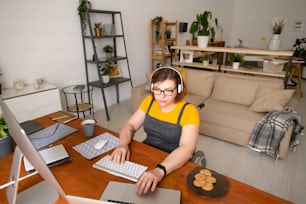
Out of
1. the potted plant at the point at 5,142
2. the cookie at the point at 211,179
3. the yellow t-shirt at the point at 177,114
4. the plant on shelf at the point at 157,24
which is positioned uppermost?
the plant on shelf at the point at 157,24

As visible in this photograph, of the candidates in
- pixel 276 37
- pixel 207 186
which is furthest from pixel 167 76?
pixel 276 37

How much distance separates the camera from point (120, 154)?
3.55ft

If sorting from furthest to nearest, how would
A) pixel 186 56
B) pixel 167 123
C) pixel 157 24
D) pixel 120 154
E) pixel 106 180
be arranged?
pixel 157 24
pixel 186 56
pixel 167 123
pixel 120 154
pixel 106 180

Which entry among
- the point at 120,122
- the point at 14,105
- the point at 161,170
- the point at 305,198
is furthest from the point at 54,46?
the point at 305,198

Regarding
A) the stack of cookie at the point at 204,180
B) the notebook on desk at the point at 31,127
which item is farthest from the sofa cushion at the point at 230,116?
the notebook on desk at the point at 31,127

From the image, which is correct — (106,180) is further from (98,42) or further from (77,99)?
(98,42)

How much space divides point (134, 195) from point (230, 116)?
6.44 ft

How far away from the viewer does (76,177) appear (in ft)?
3.14

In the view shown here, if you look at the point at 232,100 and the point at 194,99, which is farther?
the point at 194,99

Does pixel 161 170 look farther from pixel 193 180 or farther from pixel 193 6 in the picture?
pixel 193 6

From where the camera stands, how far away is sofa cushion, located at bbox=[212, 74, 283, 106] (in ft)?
8.96

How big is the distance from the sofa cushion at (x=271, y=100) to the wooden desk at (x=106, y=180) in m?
1.80

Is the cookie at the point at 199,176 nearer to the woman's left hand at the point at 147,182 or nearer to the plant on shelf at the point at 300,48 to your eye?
the woman's left hand at the point at 147,182

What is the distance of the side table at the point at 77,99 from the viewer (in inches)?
109
